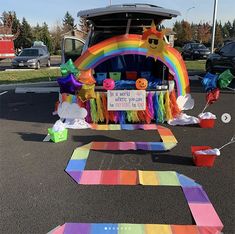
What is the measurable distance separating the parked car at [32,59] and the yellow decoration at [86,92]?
1376 centimetres

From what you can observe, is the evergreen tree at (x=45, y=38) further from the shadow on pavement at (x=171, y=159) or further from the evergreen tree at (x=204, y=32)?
the shadow on pavement at (x=171, y=159)

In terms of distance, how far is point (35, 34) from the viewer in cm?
5559

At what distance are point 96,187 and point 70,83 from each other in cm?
249

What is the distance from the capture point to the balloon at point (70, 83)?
5.64 meters

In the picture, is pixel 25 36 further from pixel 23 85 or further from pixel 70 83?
pixel 70 83

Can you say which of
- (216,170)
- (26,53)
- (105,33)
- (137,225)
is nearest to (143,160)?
(216,170)

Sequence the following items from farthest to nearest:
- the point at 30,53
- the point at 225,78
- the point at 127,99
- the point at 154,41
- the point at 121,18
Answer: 1. the point at 30,53
2. the point at 121,18
3. the point at 127,99
4. the point at 154,41
5. the point at 225,78

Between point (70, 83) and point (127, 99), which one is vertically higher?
point (70, 83)

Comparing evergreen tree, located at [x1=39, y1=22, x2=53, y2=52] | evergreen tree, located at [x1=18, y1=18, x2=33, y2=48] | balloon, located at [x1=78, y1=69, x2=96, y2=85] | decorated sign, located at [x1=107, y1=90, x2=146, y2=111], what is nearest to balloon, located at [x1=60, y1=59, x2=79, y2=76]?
balloon, located at [x1=78, y1=69, x2=96, y2=85]

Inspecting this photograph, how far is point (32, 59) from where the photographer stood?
18.8 meters

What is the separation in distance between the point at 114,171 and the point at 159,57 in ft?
9.24

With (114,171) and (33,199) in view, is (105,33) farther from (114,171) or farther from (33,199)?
(33,199)

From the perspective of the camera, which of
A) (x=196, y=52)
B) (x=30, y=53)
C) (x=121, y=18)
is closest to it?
(x=121, y=18)

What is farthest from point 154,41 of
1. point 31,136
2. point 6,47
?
point 6,47
